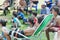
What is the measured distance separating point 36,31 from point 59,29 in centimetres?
28

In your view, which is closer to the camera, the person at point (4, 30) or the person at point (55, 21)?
the person at point (55, 21)

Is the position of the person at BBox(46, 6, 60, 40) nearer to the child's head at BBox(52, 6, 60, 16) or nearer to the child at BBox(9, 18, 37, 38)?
the child's head at BBox(52, 6, 60, 16)

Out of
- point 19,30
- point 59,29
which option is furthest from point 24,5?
point 59,29

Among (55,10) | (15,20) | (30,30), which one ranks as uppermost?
(55,10)

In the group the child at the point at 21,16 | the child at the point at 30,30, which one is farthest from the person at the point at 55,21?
the child at the point at 21,16

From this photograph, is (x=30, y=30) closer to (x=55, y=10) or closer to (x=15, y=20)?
(x=15, y=20)

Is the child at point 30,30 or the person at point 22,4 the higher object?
the person at point 22,4

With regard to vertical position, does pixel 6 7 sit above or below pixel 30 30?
above

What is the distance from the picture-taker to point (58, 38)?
2689 mm

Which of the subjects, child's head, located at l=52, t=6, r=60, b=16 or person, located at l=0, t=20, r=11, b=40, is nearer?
child's head, located at l=52, t=6, r=60, b=16

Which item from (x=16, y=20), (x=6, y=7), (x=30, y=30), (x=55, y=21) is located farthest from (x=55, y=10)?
(x=6, y=7)

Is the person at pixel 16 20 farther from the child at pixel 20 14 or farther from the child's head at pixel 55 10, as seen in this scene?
the child's head at pixel 55 10

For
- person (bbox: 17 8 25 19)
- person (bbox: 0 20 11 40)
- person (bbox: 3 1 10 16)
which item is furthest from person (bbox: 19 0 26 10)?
person (bbox: 0 20 11 40)

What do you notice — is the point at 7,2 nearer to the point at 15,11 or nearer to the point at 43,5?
the point at 15,11
